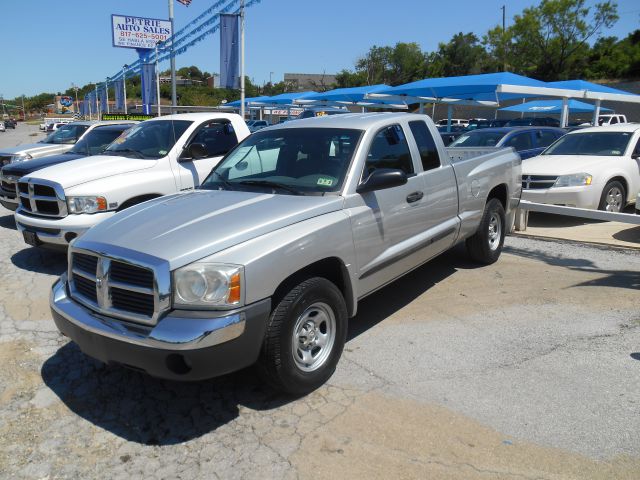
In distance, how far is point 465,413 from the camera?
3404 mm

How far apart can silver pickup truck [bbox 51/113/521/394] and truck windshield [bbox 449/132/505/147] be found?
675 centimetres

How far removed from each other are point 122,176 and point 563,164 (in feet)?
23.8

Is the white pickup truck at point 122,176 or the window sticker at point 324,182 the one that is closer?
the window sticker at point 324,182

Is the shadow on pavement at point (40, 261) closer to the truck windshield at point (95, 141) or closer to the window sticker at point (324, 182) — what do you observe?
the truck windshield at point (95, 141)

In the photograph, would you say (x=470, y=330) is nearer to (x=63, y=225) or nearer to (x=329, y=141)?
Result: (x=329, y=141)

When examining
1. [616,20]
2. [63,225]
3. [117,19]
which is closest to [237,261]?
[63,225]

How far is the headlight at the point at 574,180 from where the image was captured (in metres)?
8.74

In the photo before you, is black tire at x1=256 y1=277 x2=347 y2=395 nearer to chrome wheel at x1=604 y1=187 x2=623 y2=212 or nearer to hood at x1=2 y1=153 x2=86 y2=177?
hood at x1=2 y1=153 x2=86 y2=177

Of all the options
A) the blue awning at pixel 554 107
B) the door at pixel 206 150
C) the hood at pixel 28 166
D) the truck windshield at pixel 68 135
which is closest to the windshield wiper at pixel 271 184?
the door at pixel 206 150

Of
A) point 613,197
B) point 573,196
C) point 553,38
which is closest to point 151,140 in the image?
point 573,196

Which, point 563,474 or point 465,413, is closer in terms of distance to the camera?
point 563,474

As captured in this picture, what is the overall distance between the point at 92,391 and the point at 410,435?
7.43ft

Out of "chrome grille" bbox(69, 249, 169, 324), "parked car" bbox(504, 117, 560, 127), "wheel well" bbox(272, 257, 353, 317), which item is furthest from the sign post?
"wheel well" bbox(272, 257, 353, 317)

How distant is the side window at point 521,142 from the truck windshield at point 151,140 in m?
7.37
